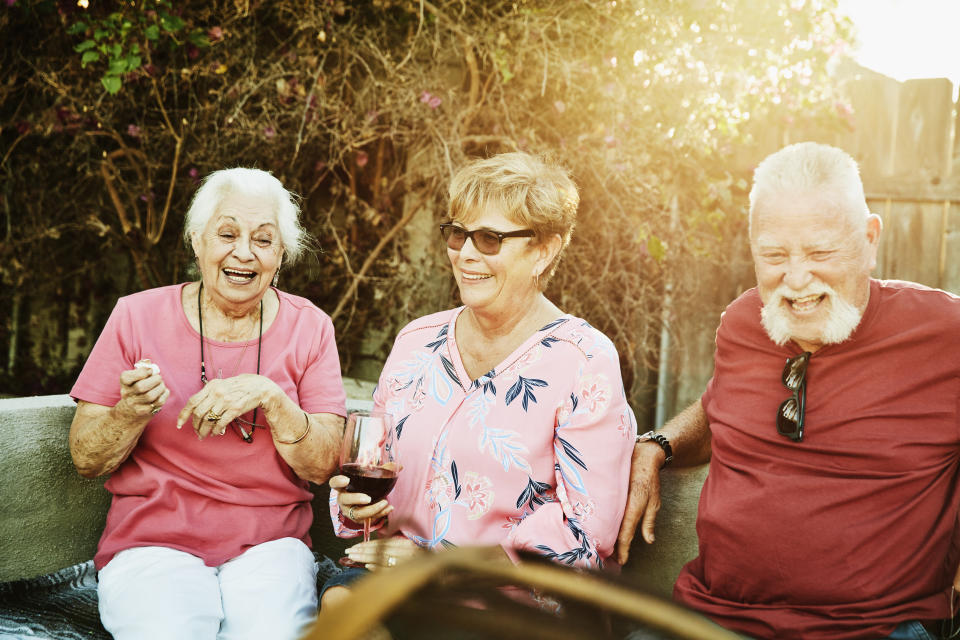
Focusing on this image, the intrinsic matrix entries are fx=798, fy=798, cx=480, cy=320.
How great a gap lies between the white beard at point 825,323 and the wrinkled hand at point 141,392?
1.71 m

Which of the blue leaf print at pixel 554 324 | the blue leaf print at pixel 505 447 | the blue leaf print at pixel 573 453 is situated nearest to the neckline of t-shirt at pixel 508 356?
the blue leaf print at pixel 554 324

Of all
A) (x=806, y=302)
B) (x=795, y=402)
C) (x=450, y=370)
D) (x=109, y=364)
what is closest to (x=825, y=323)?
(x=806, y=302)

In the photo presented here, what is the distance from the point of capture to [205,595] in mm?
Answer: 2279

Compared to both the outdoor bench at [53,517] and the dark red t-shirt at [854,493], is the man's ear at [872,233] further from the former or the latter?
the outdoor bench at [53,517]

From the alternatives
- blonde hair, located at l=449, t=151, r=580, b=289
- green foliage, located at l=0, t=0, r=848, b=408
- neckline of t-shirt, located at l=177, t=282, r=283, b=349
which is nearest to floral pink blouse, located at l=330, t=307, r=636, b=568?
blonde hair, located at l=449, t=151, r=580, b=289

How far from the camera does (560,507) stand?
2213 millimetres

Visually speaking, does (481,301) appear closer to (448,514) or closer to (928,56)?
(448,514)

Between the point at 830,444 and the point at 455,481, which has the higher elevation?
the point at 830,444

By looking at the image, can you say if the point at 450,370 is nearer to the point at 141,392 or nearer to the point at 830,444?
the point at 141,392

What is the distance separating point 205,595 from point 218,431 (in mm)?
477

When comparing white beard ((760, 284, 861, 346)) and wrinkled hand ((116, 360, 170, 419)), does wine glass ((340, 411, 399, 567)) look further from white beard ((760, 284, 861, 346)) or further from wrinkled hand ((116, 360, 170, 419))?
white beard ((760, 284, 861, 346))

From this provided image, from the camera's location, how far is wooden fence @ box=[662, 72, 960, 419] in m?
4.69

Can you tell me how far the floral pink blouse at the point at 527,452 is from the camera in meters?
2.19

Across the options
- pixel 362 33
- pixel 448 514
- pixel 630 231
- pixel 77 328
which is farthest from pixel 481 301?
pixel 77 328
